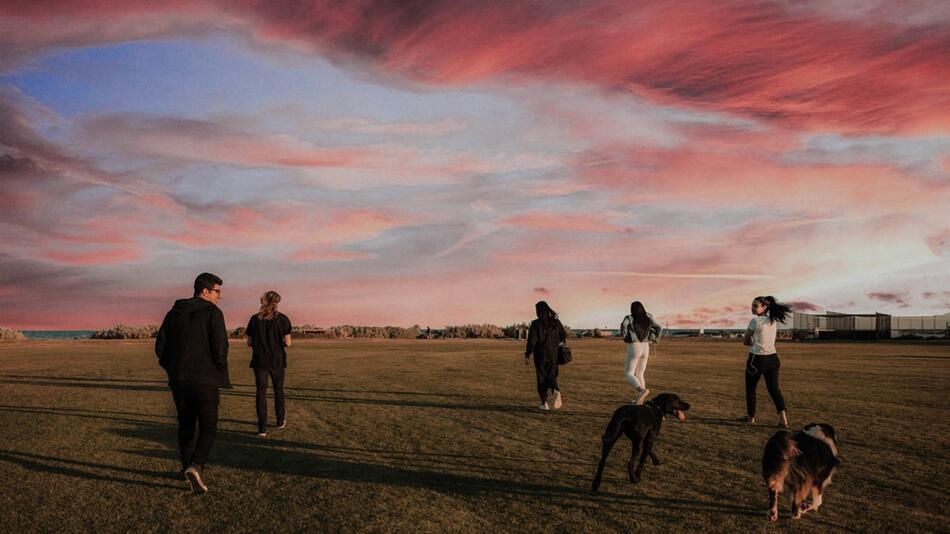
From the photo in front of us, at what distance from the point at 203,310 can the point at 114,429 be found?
219 inches

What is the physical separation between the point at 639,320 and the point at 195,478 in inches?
317

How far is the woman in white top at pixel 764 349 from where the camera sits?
11.1 meters

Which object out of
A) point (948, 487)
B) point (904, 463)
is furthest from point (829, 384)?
point (948, 487)

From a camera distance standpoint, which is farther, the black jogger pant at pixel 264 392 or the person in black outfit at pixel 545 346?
the person in black outfit at pixel 545 346

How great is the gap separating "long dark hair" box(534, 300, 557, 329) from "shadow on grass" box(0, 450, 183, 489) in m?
7.19

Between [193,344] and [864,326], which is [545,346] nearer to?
[193,344]

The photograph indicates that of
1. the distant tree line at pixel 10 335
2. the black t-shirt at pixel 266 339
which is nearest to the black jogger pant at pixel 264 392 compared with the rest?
the black t-shirt at pixel 266 339

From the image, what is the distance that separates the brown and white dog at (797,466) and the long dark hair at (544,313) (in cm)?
693

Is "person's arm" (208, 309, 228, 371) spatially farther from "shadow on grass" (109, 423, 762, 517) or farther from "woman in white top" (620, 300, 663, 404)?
"woman in white top" (620, 300, 663, 404)

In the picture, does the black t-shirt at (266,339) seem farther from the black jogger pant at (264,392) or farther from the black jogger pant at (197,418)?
the black jogger pant at (197,418)

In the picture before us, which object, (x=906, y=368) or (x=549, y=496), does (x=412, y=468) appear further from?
(x=906, y=368)

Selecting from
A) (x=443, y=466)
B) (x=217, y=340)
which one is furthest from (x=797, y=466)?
(x=217, y=340)

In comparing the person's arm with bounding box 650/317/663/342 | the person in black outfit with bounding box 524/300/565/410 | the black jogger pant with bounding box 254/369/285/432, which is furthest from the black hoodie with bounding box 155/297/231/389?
the person's arm with bounding box 650/317/663/342

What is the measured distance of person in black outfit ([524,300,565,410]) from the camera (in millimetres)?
12586
